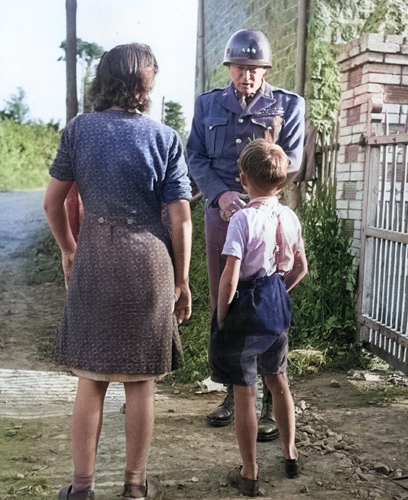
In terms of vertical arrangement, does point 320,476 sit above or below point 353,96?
below

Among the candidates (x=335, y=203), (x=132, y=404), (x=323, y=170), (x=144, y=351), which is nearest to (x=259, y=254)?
(x=144, y=351)

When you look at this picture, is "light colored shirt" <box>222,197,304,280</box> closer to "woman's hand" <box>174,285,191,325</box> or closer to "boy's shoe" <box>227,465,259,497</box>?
"woman's hand" <box>174,285,191,325</box>

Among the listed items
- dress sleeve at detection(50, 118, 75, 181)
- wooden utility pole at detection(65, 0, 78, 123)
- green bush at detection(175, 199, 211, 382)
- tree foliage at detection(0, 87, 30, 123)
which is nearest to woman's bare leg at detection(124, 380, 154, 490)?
dress sleeve at detection(50, 118, 75, 181)

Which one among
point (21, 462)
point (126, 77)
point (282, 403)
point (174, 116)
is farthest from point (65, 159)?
point (174, 116)

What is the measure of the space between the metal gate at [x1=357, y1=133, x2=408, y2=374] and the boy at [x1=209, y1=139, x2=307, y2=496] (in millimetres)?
1830

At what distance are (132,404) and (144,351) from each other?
23 cm

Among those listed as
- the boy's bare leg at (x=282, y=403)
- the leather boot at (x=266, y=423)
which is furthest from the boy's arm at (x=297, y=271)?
the leather boot at (x=266, y=423)

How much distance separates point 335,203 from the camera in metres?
5.43

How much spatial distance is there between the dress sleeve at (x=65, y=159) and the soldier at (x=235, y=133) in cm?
107

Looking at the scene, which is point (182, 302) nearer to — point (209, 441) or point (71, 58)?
A: point (209, 441)

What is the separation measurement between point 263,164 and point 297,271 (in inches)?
22.3

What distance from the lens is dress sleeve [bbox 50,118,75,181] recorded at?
8.26 ft

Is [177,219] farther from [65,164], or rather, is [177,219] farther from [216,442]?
[216,442]

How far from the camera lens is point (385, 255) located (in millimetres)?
4586
